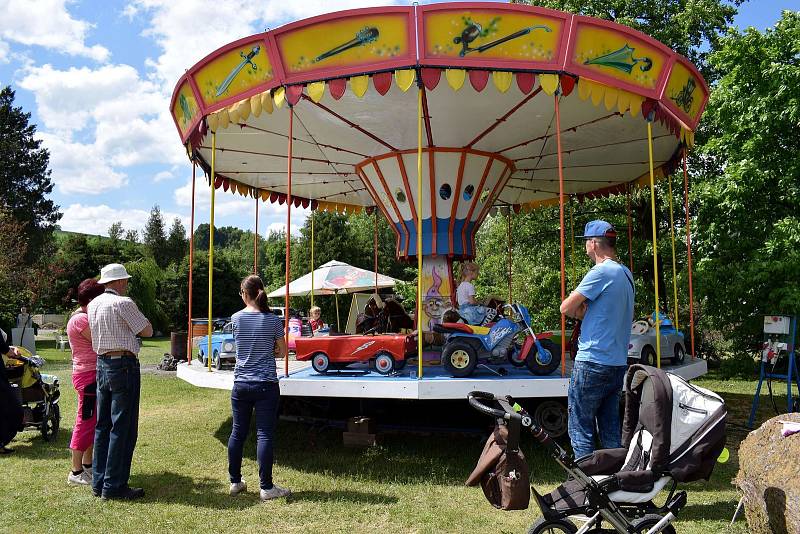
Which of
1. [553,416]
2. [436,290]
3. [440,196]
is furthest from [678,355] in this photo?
[440,196]

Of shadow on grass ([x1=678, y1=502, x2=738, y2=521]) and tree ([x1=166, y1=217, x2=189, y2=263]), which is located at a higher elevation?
tree ([x1=166, y1=217, x2=189, y2=263])

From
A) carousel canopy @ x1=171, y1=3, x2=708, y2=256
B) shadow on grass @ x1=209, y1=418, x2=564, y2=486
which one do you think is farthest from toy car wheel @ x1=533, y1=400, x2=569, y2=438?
carousel canopy @ x1=171, y1=3, x2=708, y2=256

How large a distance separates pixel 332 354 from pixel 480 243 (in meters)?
17.1

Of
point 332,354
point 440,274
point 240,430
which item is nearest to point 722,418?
point 240,430

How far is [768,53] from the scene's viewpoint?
1334 centimetres

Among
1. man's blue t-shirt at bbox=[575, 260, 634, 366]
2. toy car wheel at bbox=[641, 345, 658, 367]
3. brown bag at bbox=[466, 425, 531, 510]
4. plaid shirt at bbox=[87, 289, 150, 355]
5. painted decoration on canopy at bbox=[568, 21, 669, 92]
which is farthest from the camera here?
toy car wheel at bbox=[641, 345, 658, 367]

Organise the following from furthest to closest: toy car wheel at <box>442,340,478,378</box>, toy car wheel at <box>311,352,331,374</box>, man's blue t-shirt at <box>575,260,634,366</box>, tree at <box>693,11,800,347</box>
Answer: tree at <box>693,11,800,347</box> < toy car wheel at <box>311,352,331,374</box> < toy car wheel at <box>442,340,478,378</box> < man's blue t-shirt at <box>575,260,634,366</box>

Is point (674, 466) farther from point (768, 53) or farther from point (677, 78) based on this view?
point (768, 53)

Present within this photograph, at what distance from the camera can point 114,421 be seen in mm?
5102

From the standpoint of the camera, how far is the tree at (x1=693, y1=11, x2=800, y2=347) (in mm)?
12320

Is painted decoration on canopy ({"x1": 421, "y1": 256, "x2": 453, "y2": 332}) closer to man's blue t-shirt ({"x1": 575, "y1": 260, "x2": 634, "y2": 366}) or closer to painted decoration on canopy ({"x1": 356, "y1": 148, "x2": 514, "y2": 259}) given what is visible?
painted decoration on canopy ({"x1": 356, "y1": 148, "x2": 514, "y2": 259})

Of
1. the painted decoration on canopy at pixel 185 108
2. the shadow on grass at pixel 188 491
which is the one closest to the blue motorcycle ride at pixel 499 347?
the shadow on grass at pixel 188 491

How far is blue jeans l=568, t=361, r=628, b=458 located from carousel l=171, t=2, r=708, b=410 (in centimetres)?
163

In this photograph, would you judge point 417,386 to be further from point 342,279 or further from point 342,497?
point 342,279
